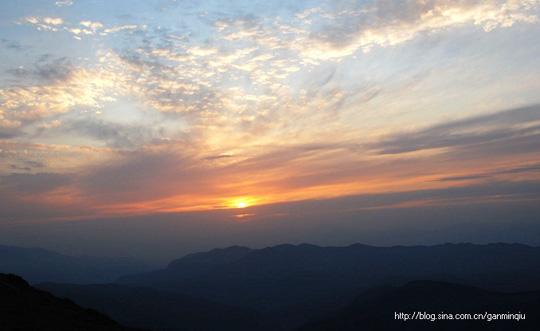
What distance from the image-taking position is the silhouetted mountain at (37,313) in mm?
39438

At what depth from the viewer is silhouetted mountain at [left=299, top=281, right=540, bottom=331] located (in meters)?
138

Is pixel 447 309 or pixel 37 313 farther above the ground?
pixel 37 313

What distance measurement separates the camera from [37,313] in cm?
4434

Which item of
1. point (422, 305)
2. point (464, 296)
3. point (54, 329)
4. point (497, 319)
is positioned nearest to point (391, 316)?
point (422, 305)

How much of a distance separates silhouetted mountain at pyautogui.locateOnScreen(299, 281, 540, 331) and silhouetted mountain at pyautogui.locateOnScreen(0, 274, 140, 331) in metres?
135

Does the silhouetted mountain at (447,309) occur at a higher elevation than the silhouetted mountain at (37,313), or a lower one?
lower

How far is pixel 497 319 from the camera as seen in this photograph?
140 metres

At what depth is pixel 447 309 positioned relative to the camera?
168m

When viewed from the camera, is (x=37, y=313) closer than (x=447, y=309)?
Yes

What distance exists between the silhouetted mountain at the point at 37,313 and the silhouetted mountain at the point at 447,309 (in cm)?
13510

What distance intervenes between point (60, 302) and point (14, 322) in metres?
18.8

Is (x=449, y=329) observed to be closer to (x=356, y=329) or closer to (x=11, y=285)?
(x=356, y=329)

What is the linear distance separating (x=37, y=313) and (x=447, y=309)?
544 feet

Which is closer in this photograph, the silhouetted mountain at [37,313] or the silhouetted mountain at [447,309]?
the silhouetted mountain at [37,313]
